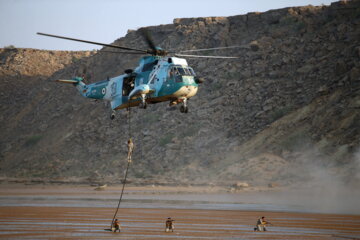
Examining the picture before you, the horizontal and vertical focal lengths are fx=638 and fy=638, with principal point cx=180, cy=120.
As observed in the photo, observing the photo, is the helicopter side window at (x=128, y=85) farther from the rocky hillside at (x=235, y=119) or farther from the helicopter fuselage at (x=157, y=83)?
the rocky hillside at (x=235, y=119)

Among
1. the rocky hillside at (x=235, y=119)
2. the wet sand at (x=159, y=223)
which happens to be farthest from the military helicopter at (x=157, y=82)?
the rocky hillside at (x=235, y=119)

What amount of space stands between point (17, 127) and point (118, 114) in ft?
73.2

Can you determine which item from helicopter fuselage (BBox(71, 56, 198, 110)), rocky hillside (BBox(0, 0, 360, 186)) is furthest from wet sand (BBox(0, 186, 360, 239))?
rocky hillside (BBox(0, 0, 360, 186))

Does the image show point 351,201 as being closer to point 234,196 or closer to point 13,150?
point 234,196

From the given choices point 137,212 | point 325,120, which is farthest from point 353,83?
point 137,212

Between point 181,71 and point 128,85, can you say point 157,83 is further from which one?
point 128,85

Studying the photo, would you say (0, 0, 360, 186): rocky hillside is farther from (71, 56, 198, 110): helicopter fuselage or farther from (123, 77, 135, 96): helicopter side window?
(123, 77, 135, 96): helicopter side window

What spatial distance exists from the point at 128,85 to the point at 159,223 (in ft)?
27.4

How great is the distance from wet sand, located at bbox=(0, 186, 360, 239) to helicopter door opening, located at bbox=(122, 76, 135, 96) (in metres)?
7.41

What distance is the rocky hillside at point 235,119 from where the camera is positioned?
58750 millimetres

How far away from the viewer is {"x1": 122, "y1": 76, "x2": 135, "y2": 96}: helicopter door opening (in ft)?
122

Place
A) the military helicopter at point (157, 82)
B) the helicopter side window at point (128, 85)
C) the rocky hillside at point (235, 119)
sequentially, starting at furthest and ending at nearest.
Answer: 1. the rocky hillside at point (235, 119)
2. the helicopter side window at point (128, 85)
3. the military helicopter at point (157, 82)

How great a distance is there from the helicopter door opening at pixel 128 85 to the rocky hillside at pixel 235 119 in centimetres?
2121

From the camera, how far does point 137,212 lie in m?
40.5
